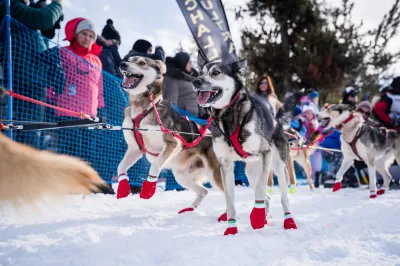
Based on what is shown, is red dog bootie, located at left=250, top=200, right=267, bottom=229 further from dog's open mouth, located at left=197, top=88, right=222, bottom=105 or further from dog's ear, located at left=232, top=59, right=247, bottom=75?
dog's ear, located at left=232, top=59, right=247, bottom=75

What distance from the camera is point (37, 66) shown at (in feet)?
13.0

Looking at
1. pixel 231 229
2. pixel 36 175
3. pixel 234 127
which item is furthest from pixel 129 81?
pixel 36 175

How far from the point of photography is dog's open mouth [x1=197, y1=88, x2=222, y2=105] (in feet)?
8.52

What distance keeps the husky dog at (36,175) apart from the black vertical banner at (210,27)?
318 cm

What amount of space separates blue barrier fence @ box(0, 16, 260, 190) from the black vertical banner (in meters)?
1.45

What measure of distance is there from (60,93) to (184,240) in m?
2.81

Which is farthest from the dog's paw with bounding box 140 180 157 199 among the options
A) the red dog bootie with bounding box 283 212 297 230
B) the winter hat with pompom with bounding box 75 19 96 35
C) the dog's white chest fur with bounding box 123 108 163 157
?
the winter hat with pompom with bounding box 75 19 96 35

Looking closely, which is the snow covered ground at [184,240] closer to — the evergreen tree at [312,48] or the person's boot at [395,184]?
the person's boot at [395,184]

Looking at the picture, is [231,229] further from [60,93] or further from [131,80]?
[60,93]

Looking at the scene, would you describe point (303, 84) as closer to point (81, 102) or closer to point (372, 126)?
point (372, 126)

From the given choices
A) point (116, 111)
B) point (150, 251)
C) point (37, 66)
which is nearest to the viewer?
point (150, 251)

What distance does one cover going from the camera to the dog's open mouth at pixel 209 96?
2.60 m

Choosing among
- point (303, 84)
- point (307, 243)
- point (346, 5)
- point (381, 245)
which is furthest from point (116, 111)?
point (346, 5)

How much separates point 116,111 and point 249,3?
11759mm
